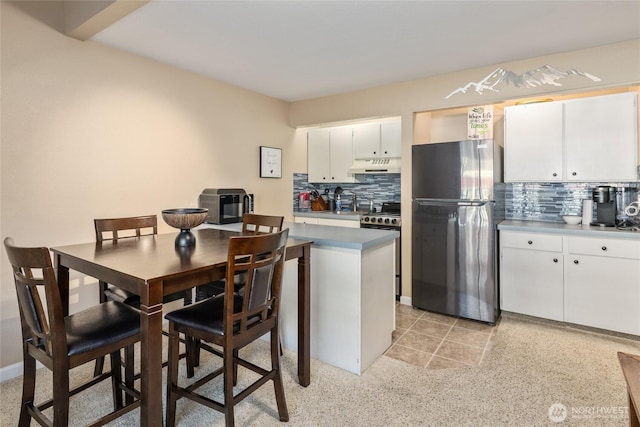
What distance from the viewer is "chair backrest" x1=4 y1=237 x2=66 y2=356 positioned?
4.45ft

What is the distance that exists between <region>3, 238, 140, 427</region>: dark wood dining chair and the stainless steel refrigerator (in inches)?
104

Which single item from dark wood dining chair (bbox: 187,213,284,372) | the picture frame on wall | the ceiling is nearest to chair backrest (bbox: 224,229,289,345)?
dark wood dining chair (bbox: 187,213,284,372)

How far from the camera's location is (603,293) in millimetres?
2822

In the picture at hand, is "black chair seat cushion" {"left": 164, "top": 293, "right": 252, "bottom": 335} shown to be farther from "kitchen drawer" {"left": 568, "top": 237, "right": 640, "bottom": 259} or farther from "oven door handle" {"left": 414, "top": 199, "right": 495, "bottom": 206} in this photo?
"kitchen drawer" {"left": 568, "top": 237, "right": 640, "bottom": 259}

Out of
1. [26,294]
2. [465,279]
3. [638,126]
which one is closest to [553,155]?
[638,126]

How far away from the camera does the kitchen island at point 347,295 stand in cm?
226

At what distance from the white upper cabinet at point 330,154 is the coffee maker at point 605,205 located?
98.5 inches

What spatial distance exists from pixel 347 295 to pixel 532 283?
1.92 m

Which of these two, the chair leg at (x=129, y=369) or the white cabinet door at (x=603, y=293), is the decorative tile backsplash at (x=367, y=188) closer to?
the white cabinet door at (x=603, y=293)

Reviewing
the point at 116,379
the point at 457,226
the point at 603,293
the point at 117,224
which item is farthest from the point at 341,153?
the point at 116,379

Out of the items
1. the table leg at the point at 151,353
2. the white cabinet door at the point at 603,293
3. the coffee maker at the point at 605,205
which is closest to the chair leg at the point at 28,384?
the table leg at the point at 151,353

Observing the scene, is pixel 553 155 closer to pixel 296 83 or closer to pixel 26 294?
pixel 296 83

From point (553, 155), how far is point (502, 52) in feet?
3.40

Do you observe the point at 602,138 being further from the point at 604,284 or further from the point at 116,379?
the point at 116,379
